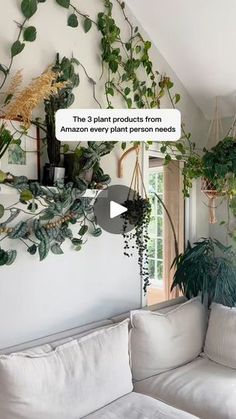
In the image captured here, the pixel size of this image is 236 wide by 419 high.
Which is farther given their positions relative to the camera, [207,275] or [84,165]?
[207,275]

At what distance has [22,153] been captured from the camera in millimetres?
1742

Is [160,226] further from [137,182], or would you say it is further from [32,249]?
[32,249]

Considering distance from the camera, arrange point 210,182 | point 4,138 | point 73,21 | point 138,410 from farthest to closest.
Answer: point 210,182 → point 73,21 → point 138,410 → point 4,138

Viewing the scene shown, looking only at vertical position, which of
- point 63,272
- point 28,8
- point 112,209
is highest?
point 28,8

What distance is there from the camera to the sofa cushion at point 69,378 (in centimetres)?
145

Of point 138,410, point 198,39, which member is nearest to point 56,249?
point 138,410

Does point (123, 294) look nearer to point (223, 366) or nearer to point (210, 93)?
point (223, 366)

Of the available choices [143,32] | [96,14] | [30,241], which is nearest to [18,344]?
[30,241]

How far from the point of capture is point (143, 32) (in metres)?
2.47

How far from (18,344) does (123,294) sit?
78 cm

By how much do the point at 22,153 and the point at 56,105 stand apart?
31cm

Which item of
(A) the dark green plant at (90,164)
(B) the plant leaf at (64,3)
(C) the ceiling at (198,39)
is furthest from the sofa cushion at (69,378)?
(C) the ceiling at (198,39)

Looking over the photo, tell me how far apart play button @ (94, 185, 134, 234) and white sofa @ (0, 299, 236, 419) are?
0.54 metres

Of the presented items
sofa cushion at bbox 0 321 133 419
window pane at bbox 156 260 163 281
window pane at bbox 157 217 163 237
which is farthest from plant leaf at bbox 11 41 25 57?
window pane at bbox 156 260 163 281
